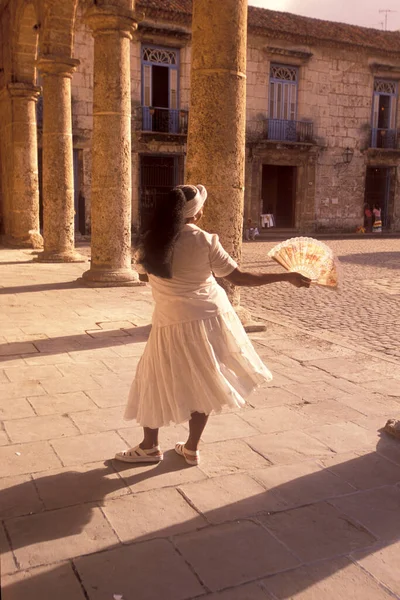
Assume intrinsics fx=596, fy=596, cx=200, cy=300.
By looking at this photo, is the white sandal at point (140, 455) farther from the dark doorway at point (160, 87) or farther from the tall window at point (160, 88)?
the dark doorway at point (160, 87)

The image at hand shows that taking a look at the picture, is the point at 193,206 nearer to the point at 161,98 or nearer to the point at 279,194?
the point at 161,98

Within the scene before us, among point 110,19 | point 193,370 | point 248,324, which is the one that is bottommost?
point 248,324

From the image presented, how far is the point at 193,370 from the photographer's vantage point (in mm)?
3053

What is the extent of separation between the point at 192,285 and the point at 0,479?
1.40 m

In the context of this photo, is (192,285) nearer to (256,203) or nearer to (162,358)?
(162,358)

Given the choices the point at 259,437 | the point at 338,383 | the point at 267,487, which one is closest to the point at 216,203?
→ the point at 338,383

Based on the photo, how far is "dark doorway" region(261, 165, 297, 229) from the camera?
28.2 m

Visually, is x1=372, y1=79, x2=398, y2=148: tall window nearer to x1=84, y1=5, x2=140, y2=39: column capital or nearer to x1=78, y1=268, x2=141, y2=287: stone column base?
x1=84, y1=5, x2=140, y2=39: column capital

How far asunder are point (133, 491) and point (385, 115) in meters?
26.8

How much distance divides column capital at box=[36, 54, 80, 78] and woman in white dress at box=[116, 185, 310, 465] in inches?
372

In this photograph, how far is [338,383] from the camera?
15.9 ft

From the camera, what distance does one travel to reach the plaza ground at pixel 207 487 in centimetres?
228

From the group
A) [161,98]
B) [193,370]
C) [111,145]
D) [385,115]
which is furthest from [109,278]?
[385,115]

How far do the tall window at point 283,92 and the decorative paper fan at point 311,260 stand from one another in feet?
71.3
